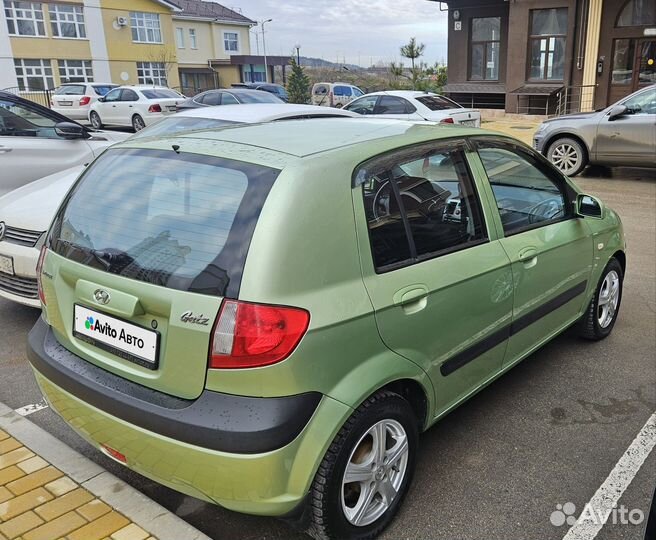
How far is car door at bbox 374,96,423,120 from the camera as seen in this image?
13.0 m

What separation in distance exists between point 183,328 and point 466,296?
1298mm

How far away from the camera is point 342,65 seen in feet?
195

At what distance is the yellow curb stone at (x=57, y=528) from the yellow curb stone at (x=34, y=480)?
297mm

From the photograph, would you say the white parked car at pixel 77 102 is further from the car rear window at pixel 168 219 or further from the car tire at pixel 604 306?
the car rear window at pixel 168 219

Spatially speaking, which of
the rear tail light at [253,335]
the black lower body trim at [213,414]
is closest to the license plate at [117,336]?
the black lower body trim at [213,414]

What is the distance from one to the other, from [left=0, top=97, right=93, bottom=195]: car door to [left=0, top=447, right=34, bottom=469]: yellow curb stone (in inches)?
177

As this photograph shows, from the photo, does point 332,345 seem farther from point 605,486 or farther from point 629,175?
point 629,175

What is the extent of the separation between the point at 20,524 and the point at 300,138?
1972mm

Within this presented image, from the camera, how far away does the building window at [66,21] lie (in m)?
40.4

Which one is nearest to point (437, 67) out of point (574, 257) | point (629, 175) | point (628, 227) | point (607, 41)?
point (607, 41)

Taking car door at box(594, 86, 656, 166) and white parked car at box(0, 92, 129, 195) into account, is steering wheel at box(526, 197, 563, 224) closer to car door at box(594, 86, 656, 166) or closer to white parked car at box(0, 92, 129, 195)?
white parked car at box(0, 92, 129, 195)

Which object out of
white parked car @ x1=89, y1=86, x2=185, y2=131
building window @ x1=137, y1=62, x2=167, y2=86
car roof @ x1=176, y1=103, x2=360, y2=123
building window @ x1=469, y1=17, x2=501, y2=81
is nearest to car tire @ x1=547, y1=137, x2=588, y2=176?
car roof @ x1=176, y1=103, x2=360, y2=123

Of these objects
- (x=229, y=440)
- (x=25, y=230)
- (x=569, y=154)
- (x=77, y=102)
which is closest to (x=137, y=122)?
(x=77, y=102)

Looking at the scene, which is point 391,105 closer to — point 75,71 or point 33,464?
point 33,464
